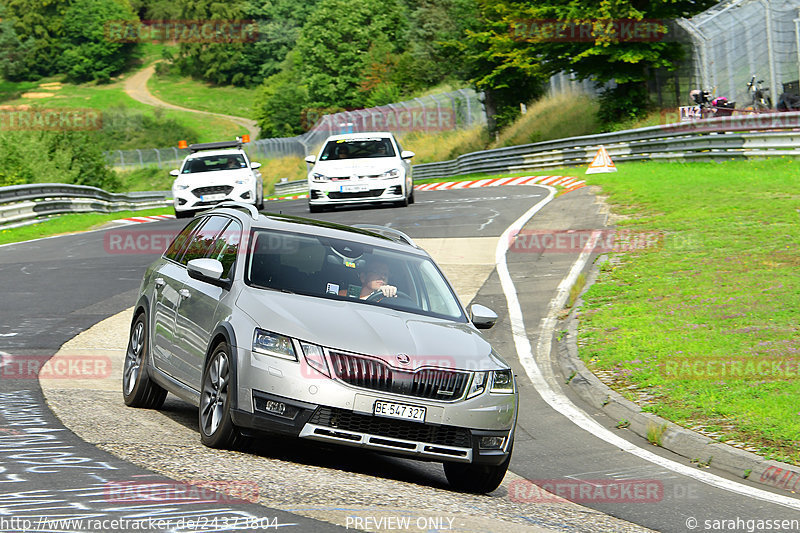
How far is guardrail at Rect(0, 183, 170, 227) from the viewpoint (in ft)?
95.7

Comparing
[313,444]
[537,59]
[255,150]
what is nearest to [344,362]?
[313,444]

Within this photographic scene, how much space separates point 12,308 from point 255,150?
2827 inches

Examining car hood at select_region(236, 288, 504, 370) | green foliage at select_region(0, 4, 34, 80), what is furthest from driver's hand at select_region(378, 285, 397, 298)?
green foliage at select_region(0, 4, 34, 80)

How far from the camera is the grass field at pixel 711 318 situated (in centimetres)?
949

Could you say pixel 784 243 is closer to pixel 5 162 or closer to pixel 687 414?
pixel 687 414

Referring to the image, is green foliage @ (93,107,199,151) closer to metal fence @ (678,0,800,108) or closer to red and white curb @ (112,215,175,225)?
metal fence @ (678,0,800,108)

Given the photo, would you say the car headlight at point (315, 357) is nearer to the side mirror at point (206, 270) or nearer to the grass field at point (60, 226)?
the side mirror at point (206, 270)

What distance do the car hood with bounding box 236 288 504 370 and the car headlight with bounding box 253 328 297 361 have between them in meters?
0.05

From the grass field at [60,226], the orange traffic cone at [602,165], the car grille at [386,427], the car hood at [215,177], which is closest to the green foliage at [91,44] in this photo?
the grass field at [60,226]

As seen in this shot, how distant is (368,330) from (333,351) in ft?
1.19

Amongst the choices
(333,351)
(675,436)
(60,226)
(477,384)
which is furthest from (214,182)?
(333,351)

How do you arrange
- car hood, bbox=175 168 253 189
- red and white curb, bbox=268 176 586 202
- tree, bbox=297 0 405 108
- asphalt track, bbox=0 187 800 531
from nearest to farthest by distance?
asphalt track, bbox=0 187 800 531 < car hood, bbox=175 168 253 189 < red and white curb, bbox=268 176 586 202 < tree, bbox=297 0 405 108

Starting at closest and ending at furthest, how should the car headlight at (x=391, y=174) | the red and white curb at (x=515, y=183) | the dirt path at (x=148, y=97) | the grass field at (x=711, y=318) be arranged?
the grass field at (x=711, y=318) < the car headlight at (x=391, y=174) < the red and white curb at (x=515, y=183) < the dirt path at (x=148, y=97)

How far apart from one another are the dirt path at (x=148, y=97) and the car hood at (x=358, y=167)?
103718 mm
